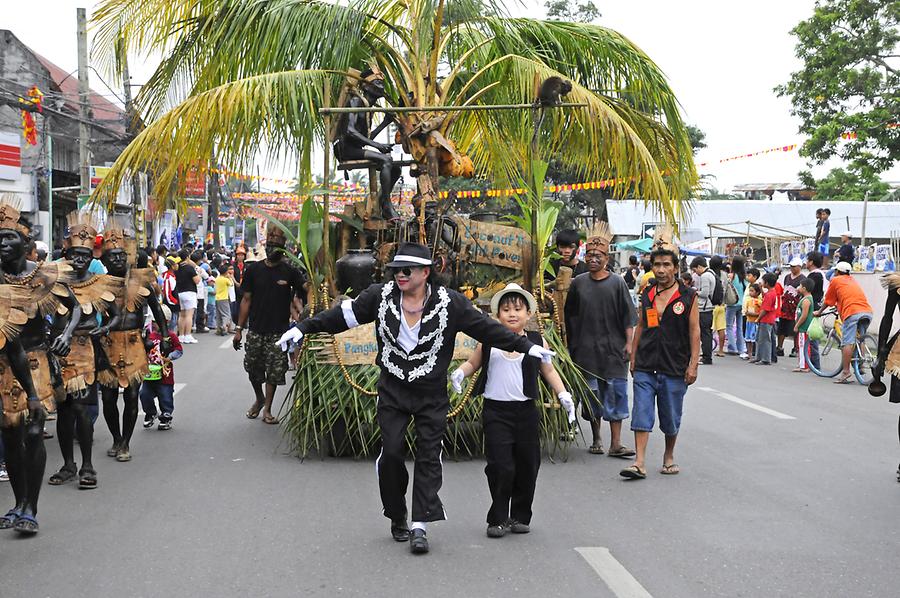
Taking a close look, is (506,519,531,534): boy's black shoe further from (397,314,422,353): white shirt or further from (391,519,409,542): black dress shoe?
(397,314,422,353): white shirt

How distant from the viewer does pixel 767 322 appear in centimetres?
1689

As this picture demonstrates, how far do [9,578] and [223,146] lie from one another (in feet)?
16.0

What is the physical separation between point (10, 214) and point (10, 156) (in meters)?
21.9

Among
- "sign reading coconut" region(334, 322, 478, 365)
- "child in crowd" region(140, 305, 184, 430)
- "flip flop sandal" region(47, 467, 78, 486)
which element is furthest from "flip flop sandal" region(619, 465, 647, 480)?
"child in crowd" region(140, 305, 184, 430)

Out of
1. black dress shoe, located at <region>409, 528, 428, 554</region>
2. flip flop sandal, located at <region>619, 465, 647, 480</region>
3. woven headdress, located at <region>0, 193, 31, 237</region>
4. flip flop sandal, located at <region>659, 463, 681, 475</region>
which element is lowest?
flip flop sandal, located at <region>659, 463, 681, 475</region>

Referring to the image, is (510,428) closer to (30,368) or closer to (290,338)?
(290,338)

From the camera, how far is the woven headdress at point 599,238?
28.0 feet

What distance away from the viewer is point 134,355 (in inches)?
331

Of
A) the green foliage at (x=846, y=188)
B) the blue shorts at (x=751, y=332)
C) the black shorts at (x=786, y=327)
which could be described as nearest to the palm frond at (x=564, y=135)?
the black shorts at (x=786, y=327)

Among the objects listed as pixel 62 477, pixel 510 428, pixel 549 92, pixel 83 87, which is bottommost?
pixel 62 477

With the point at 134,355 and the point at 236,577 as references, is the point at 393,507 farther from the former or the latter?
the point at 134,355

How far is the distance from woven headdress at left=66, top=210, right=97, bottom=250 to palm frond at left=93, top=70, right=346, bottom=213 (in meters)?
0.55

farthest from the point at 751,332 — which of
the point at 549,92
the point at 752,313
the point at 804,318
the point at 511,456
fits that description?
the point at 511,456

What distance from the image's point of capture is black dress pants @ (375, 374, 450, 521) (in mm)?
5820
